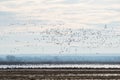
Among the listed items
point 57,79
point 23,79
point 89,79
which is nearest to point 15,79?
point 23,79

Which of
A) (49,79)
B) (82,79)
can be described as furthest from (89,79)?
(49,79)

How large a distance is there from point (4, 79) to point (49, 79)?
6.13 meters

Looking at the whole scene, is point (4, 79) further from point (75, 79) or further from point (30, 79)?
point (75, 79)

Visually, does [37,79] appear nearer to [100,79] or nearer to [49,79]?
[49,79]

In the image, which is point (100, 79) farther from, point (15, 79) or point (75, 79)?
point (15, 79)

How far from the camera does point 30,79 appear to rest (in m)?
64.9

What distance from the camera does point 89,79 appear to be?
65000 millimetres

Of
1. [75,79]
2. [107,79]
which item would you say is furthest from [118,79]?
[75,79]

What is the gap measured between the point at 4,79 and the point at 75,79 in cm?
968

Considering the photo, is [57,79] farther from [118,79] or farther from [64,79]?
[118,79]

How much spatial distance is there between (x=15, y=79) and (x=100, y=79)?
A: 11.5 meters

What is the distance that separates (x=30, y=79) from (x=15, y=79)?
7.37ft

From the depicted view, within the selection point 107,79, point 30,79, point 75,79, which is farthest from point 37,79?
point 107,79

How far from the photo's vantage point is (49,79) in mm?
65688
